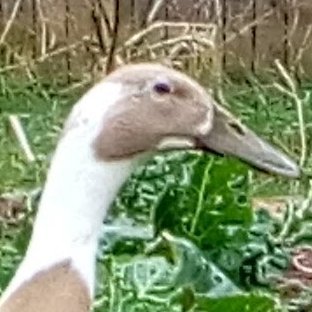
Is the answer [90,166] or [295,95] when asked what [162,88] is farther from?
[295,95]

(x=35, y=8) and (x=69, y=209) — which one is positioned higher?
(x=69, y=209)

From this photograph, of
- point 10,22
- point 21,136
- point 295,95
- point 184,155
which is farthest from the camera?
point 10,22

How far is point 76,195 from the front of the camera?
6.88ft

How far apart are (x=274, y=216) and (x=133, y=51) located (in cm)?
63

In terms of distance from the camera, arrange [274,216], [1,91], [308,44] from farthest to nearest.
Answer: [308,44]
[1,91]
[274,216]

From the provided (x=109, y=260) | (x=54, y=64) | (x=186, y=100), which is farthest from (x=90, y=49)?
(x=186, y=100)

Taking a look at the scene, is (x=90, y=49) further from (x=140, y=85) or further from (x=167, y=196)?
(x=140, y=85)

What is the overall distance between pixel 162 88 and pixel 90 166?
12cm

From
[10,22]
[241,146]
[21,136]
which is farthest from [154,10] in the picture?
[241,146]

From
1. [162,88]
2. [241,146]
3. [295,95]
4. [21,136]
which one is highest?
[162,88]

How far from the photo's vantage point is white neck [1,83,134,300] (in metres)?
2.09

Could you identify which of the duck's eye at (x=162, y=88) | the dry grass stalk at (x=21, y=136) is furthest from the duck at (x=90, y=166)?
the dry grass stalk at (x=21, y=136)

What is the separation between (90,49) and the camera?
3695 mm

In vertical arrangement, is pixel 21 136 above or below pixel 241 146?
below
